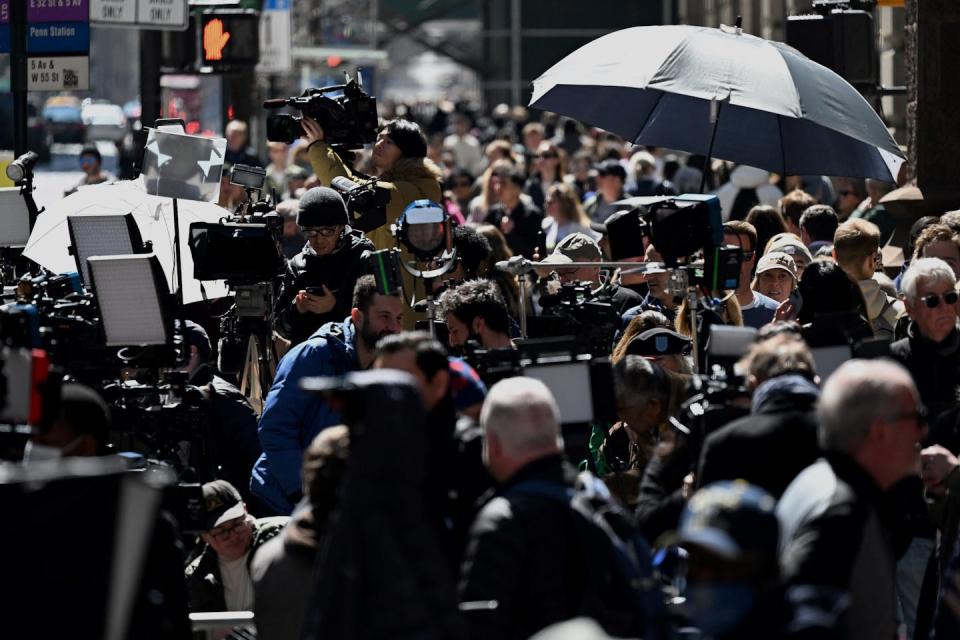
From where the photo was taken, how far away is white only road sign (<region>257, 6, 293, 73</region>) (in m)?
24.1

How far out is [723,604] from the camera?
4160mm

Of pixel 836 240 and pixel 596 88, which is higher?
pixel 596 88

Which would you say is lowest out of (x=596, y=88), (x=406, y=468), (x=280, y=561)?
(x=280, y=561)

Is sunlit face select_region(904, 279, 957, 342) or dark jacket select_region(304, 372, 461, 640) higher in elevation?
sunlit face select_region(904, 279, 957, 342)

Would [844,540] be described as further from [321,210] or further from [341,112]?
[341,112]

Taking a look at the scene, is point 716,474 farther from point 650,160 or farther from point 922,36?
point 650,160

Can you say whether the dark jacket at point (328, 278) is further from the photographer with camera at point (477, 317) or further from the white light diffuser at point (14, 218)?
the photographer with camera at point (477, 317)

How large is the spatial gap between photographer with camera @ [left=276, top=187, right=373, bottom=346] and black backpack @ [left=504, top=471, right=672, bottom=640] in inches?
154

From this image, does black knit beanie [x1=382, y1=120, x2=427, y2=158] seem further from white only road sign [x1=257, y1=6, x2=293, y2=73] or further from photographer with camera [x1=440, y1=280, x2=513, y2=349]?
white only road sign [x1=257, y1=6, x2=293, y2=73]

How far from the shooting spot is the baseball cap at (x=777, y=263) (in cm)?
966

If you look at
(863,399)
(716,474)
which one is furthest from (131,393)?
(863,399)

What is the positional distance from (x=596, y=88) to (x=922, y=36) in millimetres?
4427

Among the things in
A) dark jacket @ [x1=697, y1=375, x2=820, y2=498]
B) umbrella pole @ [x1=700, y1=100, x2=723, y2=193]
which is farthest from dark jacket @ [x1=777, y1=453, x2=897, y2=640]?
umbrella pole @ [x1=700, y1=100, x2=723, y2=193]

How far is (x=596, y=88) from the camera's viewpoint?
1029 cm
